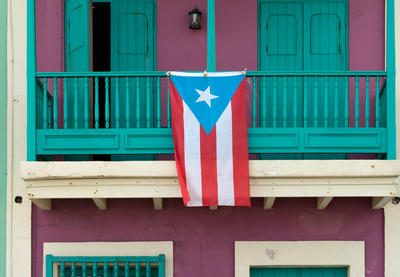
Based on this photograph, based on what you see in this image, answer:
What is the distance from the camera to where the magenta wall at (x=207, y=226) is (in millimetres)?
6668

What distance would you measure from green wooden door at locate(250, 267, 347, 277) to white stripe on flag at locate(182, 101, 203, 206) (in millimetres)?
1491

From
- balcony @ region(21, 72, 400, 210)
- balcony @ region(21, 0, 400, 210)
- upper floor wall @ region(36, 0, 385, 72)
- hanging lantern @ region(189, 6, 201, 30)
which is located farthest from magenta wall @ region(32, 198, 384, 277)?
hanging lantern @ region(189, 6, 201, 30)

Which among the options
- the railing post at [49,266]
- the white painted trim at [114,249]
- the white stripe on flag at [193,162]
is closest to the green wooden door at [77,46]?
the white painted trim at [114,249]

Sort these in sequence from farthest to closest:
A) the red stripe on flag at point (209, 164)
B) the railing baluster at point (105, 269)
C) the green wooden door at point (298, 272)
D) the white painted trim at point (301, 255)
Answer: the green wooden door at point (298, 272)
the white painted trim at point (301, 255)
the railing baluster at point (105, 269)
the red stripe on flag at point (209, 164)

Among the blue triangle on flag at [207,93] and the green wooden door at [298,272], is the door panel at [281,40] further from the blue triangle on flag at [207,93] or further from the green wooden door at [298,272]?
the green wooden door at [298,272]

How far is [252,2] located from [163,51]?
50.9 inches

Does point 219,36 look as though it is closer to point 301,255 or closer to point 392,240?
point 301,255

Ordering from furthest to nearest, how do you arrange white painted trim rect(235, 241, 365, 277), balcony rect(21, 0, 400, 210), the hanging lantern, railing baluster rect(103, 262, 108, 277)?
the hanging lantern < white painted trim rect(235, 241, 365, 277) < railing baluster rect(103, 262, 108, 277) < balcony rect(21, 0, 400, 210)

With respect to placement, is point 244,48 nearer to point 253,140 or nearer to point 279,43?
point 279,43

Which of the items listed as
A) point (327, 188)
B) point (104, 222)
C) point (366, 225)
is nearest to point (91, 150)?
point (104, 222)

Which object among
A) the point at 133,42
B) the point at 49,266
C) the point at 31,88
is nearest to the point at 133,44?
the point at 133,42

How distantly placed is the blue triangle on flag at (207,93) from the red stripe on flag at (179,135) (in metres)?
0.07

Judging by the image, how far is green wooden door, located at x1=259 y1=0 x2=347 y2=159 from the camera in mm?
6992

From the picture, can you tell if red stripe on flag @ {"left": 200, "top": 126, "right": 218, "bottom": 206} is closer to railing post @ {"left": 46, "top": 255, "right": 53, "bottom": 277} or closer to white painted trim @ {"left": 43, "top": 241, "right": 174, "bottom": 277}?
white painted trim @ {"left": 43, "top": 241, "right": 174, "bottom": 277}
